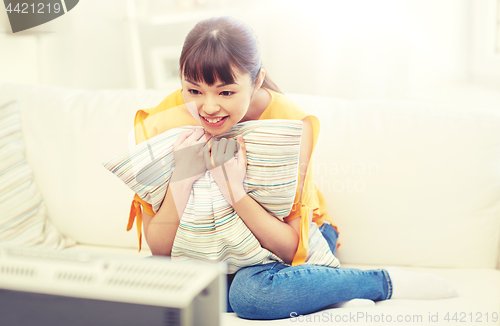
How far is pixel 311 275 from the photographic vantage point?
866 mm

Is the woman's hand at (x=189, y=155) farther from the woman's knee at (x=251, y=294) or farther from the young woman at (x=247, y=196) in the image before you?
the woman's knee at (x=251, y=294)

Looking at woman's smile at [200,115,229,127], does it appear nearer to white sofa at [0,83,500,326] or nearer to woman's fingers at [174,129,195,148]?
woman's fingers at [174,129,195,148]

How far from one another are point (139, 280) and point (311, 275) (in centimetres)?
57

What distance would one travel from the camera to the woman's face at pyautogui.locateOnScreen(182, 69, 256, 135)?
2.47 feet

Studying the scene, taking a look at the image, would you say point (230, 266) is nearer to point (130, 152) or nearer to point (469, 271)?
point (130, 152)

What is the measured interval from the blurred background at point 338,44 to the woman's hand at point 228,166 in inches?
31.7

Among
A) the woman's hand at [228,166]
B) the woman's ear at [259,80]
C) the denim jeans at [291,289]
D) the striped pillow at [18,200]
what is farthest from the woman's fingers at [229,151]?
the striped pillow at [18,200]

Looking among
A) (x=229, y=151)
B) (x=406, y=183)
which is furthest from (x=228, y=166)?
(x=406, y=183)

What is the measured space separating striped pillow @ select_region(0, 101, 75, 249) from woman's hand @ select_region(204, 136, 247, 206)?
1.95 ft

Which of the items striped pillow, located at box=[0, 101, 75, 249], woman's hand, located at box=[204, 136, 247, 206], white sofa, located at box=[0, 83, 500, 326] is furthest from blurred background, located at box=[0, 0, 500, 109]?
woman's hand, located at box=[204, 136, 247, 206]

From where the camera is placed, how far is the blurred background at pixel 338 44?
1464mm

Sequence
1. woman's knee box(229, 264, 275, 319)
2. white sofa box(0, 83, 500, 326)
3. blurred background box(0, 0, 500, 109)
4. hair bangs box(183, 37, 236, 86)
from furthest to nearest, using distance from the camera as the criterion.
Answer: blurred background box(0, 0, 500, 109) < white sofa box(0, 83, 500, 326) < woman's knee box(229, 264, 275, 319) < hair bangs box(183, 37, 236, 86)

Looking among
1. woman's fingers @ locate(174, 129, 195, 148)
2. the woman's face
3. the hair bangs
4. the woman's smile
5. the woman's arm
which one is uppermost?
the hair bangs

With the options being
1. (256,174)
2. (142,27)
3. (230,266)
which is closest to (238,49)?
(256,174)
